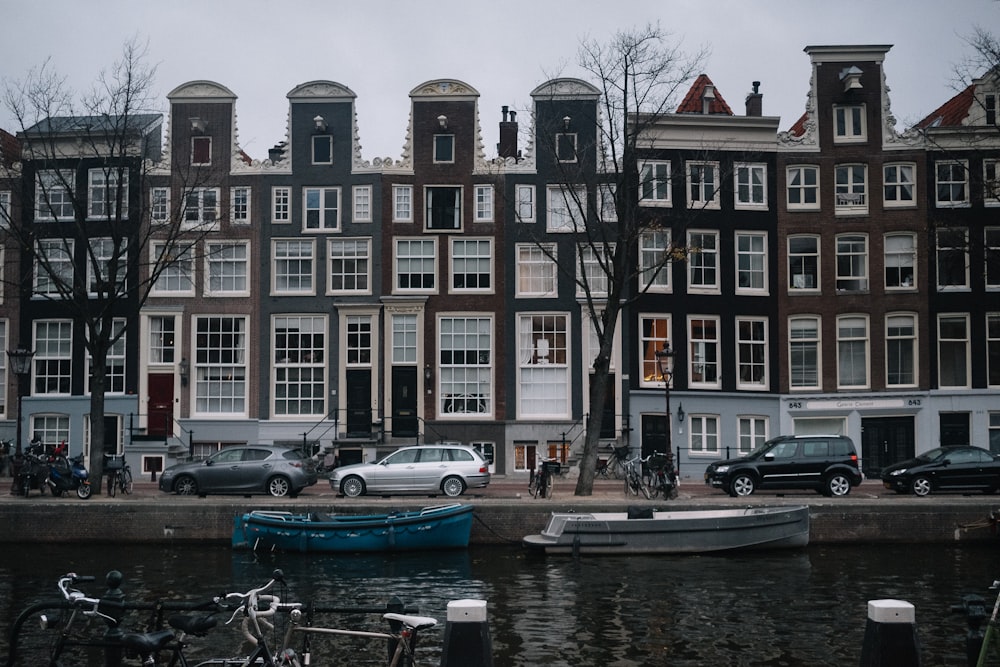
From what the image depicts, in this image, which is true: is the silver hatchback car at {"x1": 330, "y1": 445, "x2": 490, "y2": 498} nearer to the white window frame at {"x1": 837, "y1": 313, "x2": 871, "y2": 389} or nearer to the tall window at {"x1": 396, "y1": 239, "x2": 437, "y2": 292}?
the tall window at {"x1": 396, "y1": 239, "x2": 437, "y2": 292}

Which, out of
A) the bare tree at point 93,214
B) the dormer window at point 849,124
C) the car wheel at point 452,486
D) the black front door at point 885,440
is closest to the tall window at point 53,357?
the bare tree at point 93,214

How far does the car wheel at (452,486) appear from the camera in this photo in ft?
94.1

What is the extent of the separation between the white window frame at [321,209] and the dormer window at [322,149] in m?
1.10

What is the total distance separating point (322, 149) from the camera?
39.9 meters

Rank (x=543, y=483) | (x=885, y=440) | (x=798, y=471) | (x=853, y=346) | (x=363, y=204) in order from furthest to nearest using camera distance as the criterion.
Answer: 1. (x=363, y=204)
2. (x=853, y=346)
3. (x=885, y=440)
4. (x=798, y=471)
5. (x=543, y=483)

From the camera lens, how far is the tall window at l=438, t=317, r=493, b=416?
3875cm

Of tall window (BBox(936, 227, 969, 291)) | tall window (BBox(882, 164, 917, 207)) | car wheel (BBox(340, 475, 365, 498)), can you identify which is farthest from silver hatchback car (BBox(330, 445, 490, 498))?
tall window (BBox(882, 164, 917, 207))

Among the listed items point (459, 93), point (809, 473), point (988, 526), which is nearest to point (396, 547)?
point (809, 473)

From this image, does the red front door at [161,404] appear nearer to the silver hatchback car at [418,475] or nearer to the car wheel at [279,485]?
the car wheel at [279,485]

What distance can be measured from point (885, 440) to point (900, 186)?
10.1 m

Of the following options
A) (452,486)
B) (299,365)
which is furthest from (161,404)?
(452,486)

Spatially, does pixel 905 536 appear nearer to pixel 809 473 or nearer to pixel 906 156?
pixel 809 473

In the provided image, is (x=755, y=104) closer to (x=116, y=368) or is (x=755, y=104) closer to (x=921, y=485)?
(x=921, y=485)

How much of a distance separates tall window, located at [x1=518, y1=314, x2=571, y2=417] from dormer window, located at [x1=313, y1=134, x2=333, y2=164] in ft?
33.2
